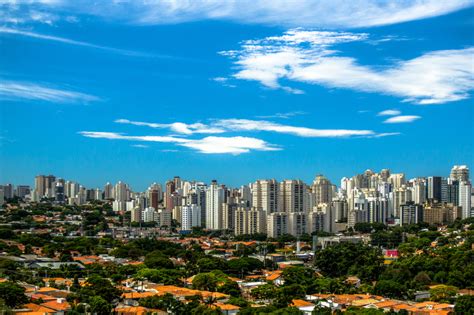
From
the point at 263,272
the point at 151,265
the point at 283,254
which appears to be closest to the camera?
the point at 151,265

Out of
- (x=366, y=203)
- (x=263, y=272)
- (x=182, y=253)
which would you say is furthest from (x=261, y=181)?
(x=263, y=272)

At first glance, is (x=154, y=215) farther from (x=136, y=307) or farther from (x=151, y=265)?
(x=136, y=307)

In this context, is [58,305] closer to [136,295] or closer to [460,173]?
[136,295]

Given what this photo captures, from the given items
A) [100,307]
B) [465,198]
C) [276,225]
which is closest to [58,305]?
[100,307]

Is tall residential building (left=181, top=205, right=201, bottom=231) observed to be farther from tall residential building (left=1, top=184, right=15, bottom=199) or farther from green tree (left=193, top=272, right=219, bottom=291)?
green tree (left=193, top=272, right=219, bottom=291)

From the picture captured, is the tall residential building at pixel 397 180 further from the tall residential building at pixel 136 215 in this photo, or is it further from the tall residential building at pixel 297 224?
the tall residential building at pixel 136 215

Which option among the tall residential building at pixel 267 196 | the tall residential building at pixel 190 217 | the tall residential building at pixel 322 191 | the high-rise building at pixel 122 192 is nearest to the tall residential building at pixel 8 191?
the high-rise building at pixel 122 192
